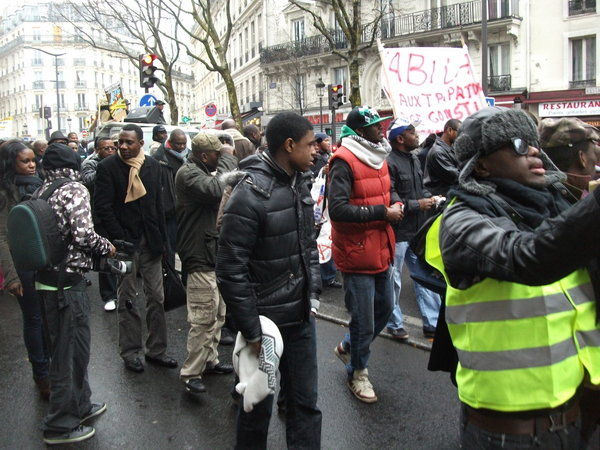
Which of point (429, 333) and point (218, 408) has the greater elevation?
point (429, 333)

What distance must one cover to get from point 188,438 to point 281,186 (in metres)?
1.83

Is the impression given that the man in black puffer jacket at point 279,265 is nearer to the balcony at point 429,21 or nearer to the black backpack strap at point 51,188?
the black backpack strap at point 51,188

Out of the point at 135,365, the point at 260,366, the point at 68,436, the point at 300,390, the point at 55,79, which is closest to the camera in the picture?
the point at 260,366

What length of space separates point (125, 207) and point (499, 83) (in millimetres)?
24297

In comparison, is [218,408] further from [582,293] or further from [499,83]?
[499,83]

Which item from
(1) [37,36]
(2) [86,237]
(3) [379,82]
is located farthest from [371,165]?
(1) [37,36]

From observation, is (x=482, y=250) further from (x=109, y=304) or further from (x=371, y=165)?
(x=109, y=304)

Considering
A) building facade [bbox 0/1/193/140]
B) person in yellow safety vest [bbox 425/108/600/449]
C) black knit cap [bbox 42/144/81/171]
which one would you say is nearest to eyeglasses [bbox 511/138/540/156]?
person in yellow safety vest [bbox 425/108/600/449]

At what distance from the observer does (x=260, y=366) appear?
274 cm

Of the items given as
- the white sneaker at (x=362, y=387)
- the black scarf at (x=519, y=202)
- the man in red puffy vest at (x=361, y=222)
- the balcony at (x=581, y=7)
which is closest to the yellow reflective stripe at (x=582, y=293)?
the black scarf at (x=519, y=202)

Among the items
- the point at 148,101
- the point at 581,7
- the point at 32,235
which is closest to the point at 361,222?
the point at 32,235

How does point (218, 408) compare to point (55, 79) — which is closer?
point (218, 408)

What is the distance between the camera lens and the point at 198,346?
4.38 m

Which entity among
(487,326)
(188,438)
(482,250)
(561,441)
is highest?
(482,250)
